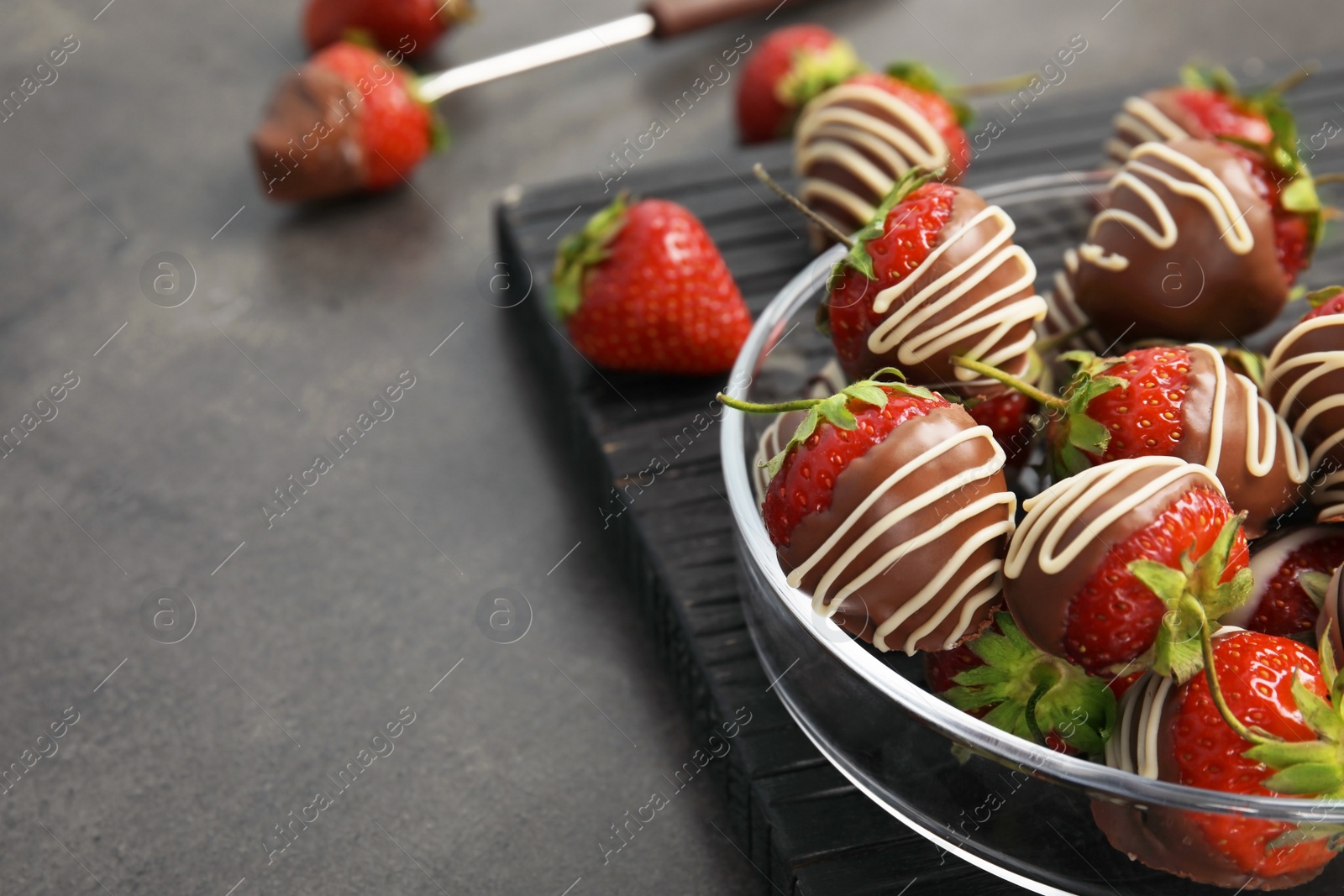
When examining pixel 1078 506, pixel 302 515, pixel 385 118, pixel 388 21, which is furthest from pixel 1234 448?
pixel 388 21

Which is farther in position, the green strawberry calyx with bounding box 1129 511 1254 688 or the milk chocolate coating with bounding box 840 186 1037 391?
the milk chocolate coating with bounding box 840 186 1037 391

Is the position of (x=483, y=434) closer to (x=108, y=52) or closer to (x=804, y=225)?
(x=804, y=225)

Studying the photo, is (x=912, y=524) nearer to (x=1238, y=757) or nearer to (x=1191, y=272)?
(x=1238, y=757)

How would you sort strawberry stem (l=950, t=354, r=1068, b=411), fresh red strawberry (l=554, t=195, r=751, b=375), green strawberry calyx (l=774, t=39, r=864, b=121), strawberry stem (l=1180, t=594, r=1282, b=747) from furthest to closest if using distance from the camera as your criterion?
green strawberry calyx (l=774, t=39, r=864, b=121), fresh red strawberry (l=554, t=195, r=751, b=375), strawberry stem (l=950, t=354, r=1068, b=411), strawberry stem (l=1180, t=594, r=1282, b=747)

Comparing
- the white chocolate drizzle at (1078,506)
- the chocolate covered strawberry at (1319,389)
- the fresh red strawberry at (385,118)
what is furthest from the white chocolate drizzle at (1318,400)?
the fresh red strawberry at (385,118)

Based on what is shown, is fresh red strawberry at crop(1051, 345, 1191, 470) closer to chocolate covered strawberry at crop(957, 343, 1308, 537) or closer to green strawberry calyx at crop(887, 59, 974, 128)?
chocolate covered strawberry at crop(957, 343, 1308, 537)

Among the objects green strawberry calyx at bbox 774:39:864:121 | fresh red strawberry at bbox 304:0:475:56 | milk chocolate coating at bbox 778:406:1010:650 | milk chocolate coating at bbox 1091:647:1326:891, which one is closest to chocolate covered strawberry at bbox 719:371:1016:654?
milk chocolate coating at bbox 778:406:1010:650

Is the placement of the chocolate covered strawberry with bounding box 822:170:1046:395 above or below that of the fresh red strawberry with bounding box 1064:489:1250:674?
above
